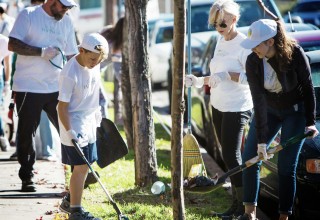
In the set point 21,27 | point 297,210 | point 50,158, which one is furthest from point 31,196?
point 297,210

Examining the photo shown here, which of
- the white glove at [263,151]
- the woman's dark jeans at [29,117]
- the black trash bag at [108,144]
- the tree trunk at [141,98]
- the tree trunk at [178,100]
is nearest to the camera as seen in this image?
the tree trunk at [178,100]

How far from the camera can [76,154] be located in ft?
23.6

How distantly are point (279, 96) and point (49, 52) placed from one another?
2.41 meters

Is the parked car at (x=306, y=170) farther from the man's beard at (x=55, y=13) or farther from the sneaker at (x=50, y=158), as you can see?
the man's beard at (x=55, y=13)

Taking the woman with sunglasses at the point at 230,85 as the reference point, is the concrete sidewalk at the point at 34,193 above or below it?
below

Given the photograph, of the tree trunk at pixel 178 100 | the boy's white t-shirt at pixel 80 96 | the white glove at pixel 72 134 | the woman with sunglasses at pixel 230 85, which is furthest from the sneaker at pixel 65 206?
the woman with sunglasses at pixel 230 85

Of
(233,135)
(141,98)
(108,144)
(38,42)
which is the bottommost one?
(108,144)

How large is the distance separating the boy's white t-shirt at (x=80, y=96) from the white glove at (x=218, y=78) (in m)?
0.96

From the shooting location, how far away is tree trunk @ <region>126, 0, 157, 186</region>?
8766mm

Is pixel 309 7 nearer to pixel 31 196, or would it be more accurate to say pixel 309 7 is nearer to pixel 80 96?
pixel 31 196

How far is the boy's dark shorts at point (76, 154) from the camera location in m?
7.19

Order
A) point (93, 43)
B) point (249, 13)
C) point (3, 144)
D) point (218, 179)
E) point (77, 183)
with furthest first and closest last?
point (249, 13) → point (3, 144) → point (77, 183) → point (218, 179) → point (93, 43)

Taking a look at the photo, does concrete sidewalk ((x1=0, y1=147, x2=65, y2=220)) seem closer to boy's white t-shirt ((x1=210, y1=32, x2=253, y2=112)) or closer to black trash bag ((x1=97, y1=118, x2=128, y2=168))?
black trash bag ((x1=97, y1=118, x2=128, y2=168))

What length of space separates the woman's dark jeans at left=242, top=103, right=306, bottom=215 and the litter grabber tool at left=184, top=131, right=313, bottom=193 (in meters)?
0.11
